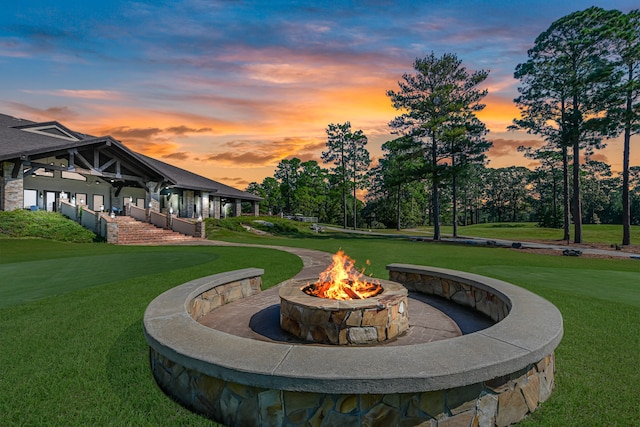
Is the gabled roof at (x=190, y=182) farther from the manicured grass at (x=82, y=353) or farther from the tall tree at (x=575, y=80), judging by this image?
the tall tree at (x=575, y=80)

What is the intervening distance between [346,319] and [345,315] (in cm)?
7

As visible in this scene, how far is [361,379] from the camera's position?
2.65 m

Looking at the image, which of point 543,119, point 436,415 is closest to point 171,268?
point 436,415

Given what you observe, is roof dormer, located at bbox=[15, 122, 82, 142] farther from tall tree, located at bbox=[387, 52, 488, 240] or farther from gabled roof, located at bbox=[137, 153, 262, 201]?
tall tree, located at bbox=[387, 52, 488, 240]

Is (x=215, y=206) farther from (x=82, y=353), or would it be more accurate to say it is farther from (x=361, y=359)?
(x=361, y=359)

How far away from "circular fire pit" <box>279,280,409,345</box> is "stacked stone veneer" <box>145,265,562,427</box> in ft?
4.97

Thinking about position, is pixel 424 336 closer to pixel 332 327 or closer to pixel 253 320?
pixel 332 327

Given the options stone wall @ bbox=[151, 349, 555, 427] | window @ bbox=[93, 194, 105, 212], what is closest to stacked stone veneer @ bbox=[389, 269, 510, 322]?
stone wall @ bbox=[151, 349, 555, 427]

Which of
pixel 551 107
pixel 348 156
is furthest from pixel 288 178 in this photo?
pixel 551 107

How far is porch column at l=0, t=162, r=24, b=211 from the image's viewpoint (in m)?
19.6

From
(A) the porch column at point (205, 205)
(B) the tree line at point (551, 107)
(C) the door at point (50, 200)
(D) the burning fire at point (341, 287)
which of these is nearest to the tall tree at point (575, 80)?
(B) the tree line at point (551, 107)

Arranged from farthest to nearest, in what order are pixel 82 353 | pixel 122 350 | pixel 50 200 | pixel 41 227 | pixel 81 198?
1. pixel 81 198
2. pixel 50 200
3. pixel 41 227
4. pixel 122 350
5. pixel 82 353

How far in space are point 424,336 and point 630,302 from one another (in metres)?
5.69

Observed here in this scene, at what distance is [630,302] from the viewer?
7.12m
